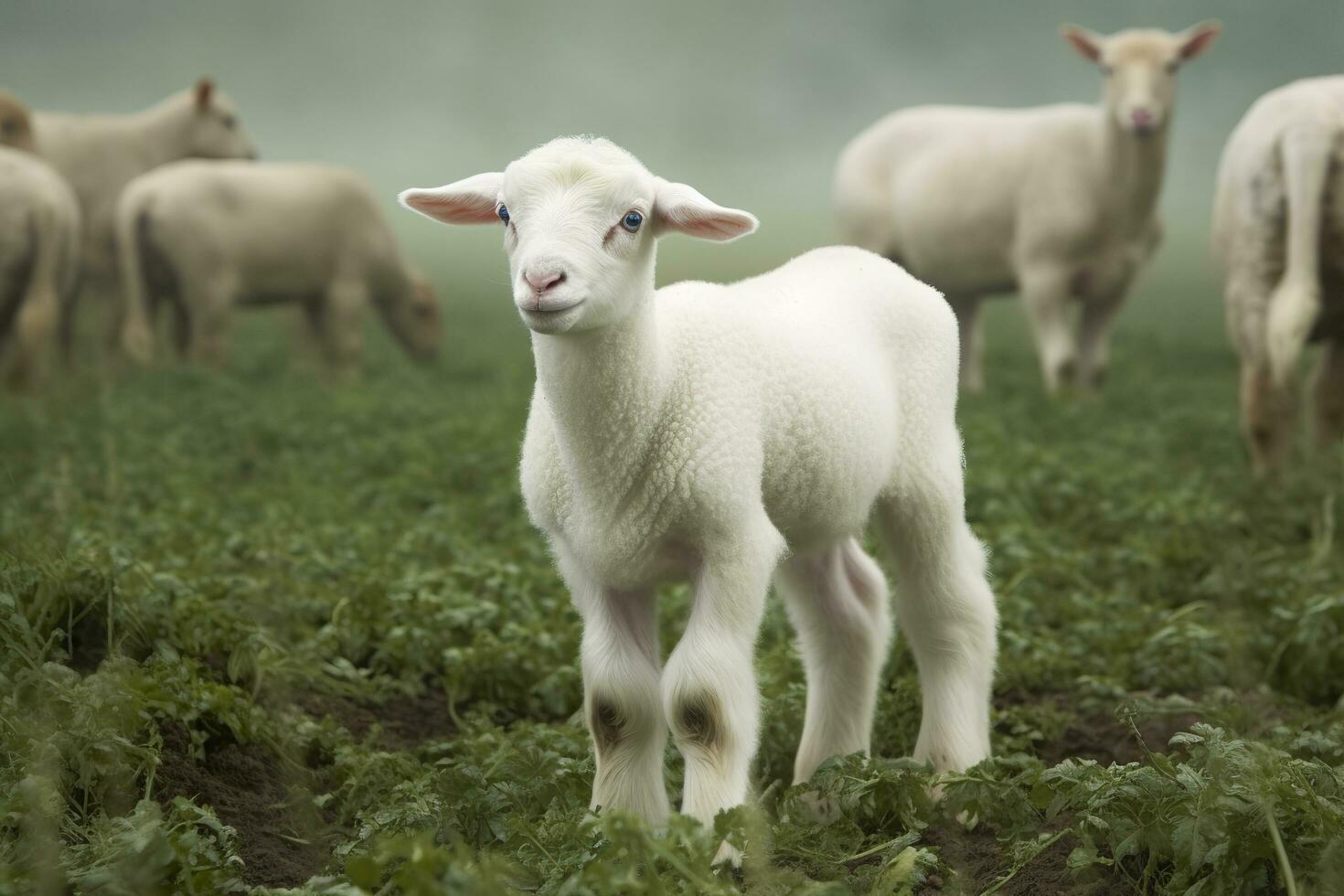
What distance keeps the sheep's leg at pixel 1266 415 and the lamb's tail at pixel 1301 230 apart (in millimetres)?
461

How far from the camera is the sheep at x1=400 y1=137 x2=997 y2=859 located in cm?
329

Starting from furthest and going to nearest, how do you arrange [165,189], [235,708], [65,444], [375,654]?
[165,189], [65,444], [375,654], [235,708]

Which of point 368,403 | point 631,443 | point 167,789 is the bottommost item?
point 368,403

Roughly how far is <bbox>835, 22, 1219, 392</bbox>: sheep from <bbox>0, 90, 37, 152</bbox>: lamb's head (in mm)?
7100

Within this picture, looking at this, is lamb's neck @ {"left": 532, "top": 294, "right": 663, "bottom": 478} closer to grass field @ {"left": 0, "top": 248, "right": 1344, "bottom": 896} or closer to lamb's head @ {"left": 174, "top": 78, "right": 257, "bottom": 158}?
grass field @ {"left": 0, "top": 248, "right": 1344, "bottom": 896}

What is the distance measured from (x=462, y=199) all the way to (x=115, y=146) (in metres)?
12.6

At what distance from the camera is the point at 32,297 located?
1111 cm

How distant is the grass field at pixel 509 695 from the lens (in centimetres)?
294

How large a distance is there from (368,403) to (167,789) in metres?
7.16

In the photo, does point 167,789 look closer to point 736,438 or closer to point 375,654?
point 375,654

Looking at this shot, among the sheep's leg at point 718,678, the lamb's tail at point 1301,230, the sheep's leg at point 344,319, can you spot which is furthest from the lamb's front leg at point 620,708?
the sheep's leg at point 344,319

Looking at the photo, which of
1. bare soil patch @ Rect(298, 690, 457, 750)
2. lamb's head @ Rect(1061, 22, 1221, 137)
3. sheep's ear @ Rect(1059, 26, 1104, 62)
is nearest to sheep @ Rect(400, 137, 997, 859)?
bare soil patch @ Rect(298, 690, 457, 750)

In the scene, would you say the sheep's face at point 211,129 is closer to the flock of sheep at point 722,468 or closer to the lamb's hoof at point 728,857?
the flock of sheep at point 722,468

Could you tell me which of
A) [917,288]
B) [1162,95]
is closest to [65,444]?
[917,288]
